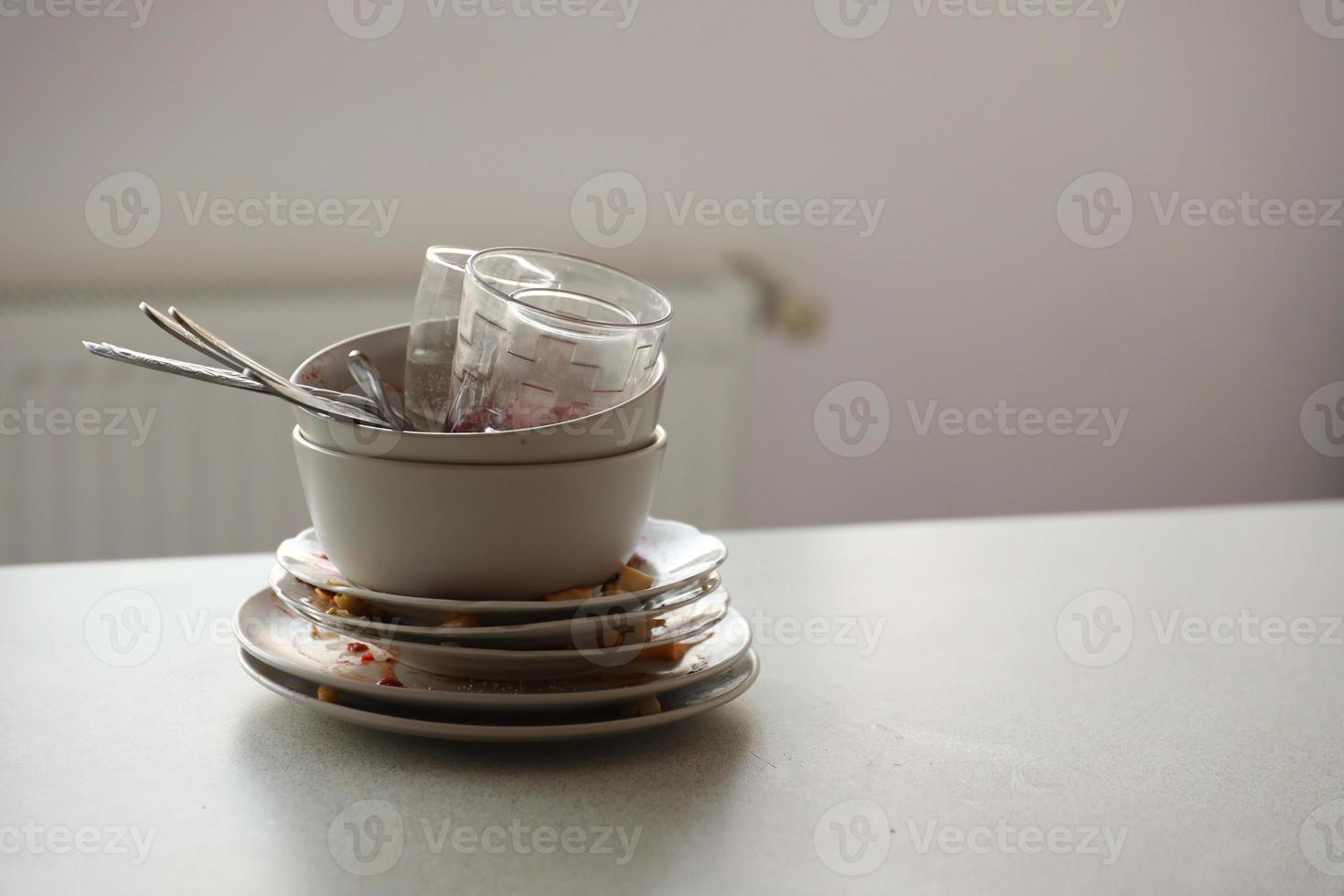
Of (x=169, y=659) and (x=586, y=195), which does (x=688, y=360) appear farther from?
(x=169, y=659)

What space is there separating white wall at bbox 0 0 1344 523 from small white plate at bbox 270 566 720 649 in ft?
4.64

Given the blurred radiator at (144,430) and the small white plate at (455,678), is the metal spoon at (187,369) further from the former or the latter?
the blurred radiator at (144,430)

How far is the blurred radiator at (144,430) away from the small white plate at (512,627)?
4.27 feet

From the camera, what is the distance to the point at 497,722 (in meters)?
0.62

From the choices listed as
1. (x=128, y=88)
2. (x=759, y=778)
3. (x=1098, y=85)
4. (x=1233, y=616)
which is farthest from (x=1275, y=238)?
(x=759, y=778)

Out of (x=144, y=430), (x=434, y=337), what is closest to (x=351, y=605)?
(x=434, y=337)

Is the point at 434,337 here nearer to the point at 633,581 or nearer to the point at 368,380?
the point at 368,380

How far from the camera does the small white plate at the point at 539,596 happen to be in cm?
62

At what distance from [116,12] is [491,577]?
4.99ft

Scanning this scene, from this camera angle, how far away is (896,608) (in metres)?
0.89

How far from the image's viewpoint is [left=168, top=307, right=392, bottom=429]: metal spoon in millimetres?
609

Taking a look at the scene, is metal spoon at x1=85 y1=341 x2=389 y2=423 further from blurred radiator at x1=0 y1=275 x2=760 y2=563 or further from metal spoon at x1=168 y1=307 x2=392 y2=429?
blurred radiator at x1=0 y1=275 x2=760 y2=563

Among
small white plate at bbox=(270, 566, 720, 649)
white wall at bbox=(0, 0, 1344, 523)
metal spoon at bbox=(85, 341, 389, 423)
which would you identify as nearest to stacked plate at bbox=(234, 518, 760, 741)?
small white plate at bbox=(270, 566, 720, 649)

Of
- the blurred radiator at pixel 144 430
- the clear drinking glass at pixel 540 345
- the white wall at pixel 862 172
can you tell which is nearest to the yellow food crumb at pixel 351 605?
the clear drinking glass at pixel 540 345
